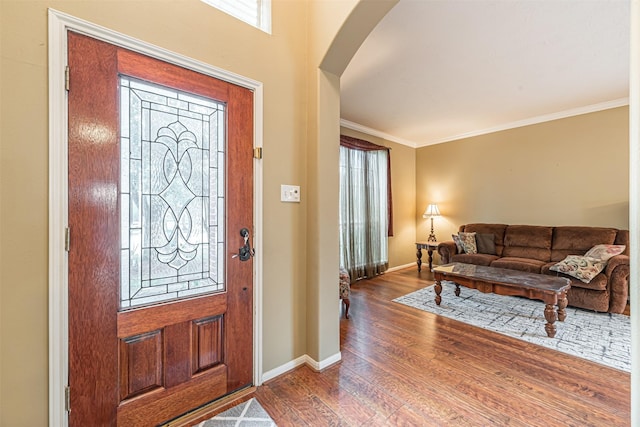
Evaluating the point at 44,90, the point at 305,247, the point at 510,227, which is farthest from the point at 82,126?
the point at 510,227

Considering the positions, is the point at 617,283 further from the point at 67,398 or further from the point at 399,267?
the point at 67,398

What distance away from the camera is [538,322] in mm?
2846

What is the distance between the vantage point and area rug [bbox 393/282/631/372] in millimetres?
2279

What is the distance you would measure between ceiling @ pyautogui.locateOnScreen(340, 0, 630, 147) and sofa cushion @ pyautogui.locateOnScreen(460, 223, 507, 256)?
171cm

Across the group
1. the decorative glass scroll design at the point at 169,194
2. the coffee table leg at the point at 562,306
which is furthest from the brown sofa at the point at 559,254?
the decorative glass scroll design at the point at 169,194

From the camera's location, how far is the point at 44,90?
1.18m

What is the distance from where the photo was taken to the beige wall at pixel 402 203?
5352mm

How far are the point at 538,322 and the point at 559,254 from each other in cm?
153

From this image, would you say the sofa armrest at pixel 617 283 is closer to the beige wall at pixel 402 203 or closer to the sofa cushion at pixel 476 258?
the sofa cushion at pixel 476 258

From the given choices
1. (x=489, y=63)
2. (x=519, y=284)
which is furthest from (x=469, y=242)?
(x=489, y=63)

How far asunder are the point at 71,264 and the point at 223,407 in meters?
1.16

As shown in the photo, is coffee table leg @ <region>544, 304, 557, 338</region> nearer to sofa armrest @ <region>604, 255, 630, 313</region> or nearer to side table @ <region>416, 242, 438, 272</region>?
sofa armrest @ <region>604, 255, 630, 313</region>

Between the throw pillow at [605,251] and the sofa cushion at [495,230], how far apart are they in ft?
3.79

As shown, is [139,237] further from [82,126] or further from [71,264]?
[82,126]
